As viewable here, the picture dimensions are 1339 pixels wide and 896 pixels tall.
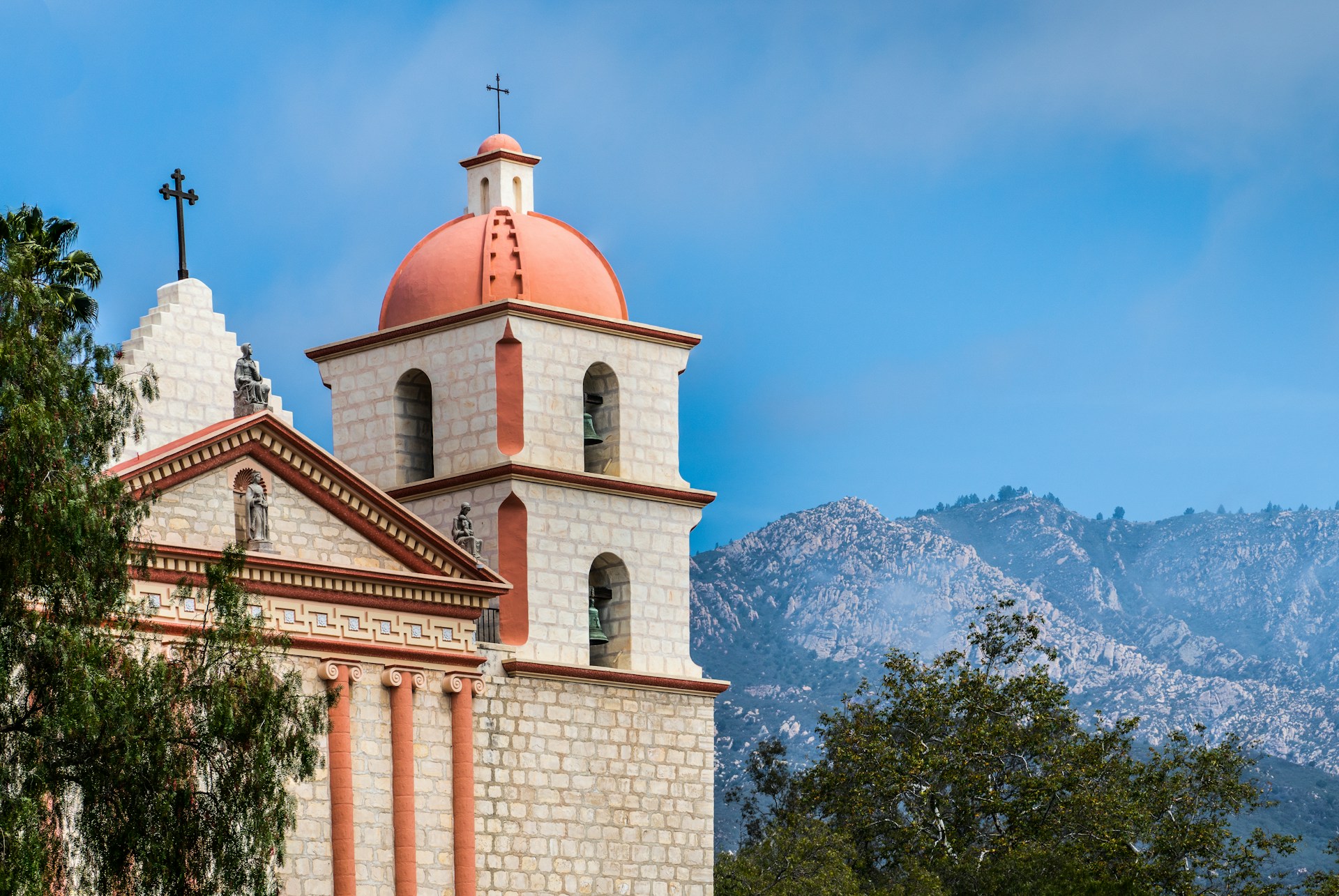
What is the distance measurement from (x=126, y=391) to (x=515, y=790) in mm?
10614

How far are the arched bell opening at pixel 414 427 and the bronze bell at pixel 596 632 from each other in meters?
3.16

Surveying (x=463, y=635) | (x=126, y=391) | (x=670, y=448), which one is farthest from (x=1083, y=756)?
(x=126, y=391)

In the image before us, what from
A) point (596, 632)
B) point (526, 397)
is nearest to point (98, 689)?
point (526, 397)

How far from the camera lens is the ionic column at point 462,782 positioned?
34875mm

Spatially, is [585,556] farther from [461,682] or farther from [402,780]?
[402,780]

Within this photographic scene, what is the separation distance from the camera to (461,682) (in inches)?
1390

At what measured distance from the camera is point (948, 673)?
59.4 meters

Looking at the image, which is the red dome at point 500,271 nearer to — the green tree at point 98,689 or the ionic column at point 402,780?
the ionic column at point 402,780

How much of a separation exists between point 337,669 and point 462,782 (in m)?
2.41

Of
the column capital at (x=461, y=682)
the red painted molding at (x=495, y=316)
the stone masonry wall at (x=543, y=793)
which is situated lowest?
the stone masonry wall at (x=543, y=793)

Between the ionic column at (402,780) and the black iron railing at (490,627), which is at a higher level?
the black iron railing at (490,627)

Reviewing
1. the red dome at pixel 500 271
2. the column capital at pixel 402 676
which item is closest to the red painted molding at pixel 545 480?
the red dome at pixel 500 271

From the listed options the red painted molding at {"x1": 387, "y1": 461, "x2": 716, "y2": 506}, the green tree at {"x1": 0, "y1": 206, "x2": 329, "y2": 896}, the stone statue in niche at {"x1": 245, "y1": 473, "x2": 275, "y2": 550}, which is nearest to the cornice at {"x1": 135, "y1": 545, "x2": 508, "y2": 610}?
the stone statue in niche at {"x1": 245, "y1": 473, "x2": 275, "y2": 550}

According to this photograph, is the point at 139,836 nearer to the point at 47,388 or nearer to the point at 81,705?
the point at 81,705
